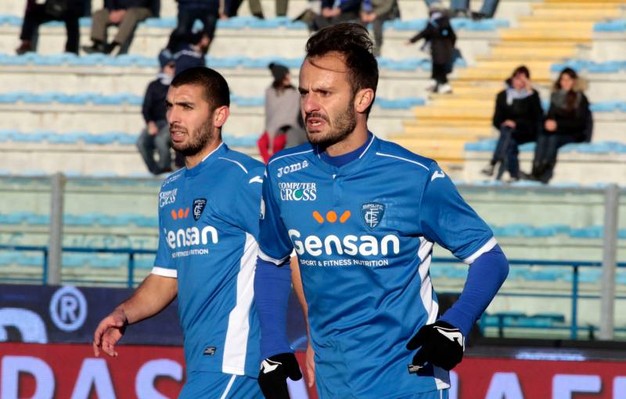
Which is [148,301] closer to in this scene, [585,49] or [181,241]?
[181,241]

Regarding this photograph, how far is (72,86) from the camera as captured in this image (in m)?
17.6

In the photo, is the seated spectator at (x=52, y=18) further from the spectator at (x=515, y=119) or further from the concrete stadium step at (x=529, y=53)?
the spectator at (x=515, y=119)

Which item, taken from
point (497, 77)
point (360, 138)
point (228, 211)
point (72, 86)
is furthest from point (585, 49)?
point (360, 138)

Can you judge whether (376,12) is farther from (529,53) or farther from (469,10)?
(529,53)

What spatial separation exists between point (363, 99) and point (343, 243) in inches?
18.6

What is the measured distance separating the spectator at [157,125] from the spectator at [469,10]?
3504 millimetres

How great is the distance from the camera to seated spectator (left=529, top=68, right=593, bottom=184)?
14.0 metres

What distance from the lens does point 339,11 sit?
15.9 m

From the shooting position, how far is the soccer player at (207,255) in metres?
5.81

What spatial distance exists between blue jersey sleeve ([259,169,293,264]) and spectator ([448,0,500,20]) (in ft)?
39.5

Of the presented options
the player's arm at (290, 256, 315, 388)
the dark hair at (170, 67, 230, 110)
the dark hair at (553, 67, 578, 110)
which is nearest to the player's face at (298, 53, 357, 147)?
the player's arm at (290, 256, 315, 388)

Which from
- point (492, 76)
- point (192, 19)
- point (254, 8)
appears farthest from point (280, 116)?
point (254, 8)

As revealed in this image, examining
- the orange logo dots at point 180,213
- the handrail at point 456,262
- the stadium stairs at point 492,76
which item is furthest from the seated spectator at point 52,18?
the orange logo dots at point 180,213

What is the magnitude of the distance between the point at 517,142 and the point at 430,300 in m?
9.78
